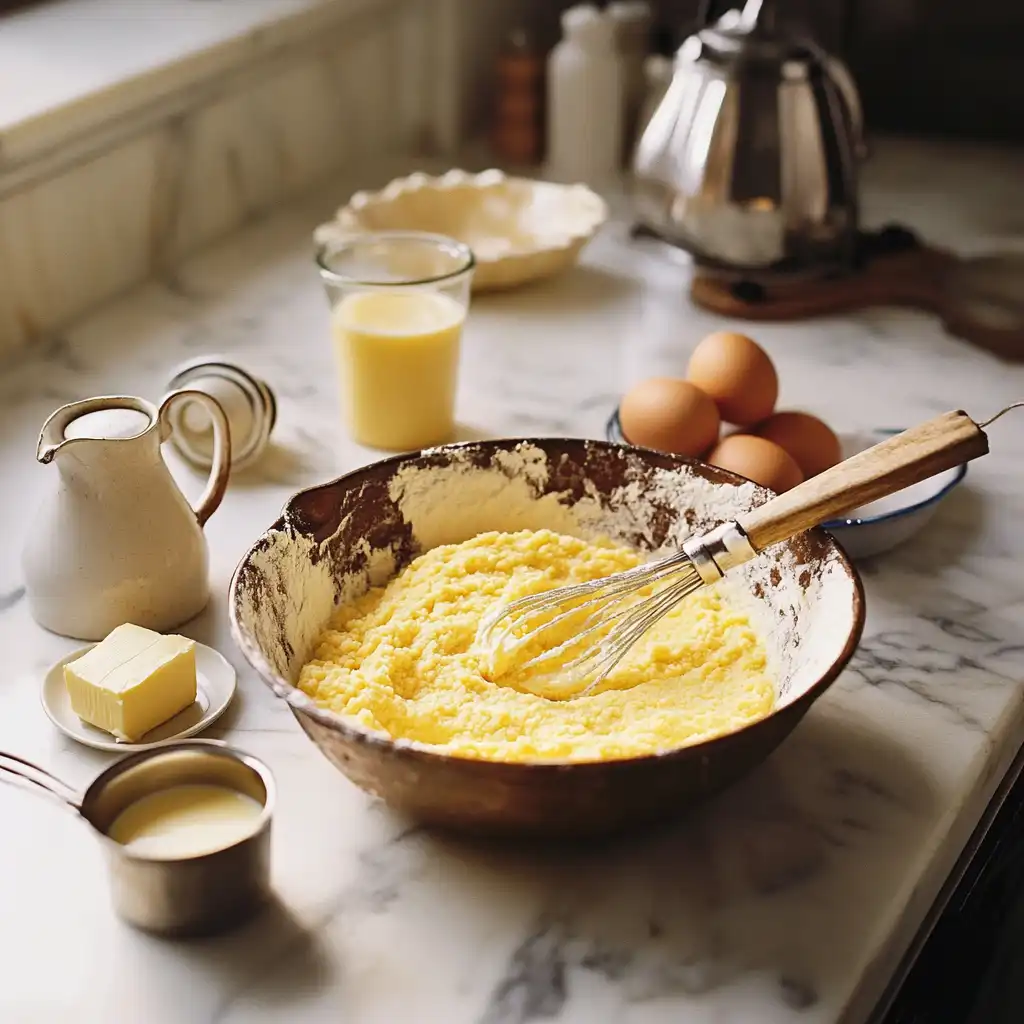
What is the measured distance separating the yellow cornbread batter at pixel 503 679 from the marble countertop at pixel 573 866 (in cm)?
6

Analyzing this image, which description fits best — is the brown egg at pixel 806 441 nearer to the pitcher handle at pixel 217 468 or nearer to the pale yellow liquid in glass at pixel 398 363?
the pale yellow liquid in glass at pixel 398 363

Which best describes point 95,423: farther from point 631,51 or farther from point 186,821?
point 631,51

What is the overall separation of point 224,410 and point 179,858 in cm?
55

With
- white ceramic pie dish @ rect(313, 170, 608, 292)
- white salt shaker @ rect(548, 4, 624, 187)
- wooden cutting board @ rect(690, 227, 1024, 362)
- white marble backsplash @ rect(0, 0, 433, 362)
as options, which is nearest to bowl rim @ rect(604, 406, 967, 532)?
wooden cutting board @ rect(690, 227, 1024, 362)

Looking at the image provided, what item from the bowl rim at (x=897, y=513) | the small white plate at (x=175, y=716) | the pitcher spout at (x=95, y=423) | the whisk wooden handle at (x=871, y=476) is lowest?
the small white plate at (x=175, y=716)

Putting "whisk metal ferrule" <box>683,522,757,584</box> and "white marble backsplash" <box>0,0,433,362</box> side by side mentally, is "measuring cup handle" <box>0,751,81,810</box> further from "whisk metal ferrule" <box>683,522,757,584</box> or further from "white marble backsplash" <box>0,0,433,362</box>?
"white marble backsplash" <box>0,0,433,362</box>

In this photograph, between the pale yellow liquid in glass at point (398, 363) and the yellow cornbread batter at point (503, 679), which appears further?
the pale yellow liquid in glass at point (398, 363)

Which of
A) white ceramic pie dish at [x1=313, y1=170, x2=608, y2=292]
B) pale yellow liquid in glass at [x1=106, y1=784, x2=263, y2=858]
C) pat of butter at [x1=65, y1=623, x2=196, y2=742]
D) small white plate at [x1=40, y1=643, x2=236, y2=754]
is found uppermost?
pale yellow liquid in glass at [x1=106, y1=784, x2=263, y2=858]

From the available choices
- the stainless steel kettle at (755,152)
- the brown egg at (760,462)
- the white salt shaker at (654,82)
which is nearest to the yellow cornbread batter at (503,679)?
the brown egg at (760,462)

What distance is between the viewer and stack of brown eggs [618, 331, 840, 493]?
1.14 m

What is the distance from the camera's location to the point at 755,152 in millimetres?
1509

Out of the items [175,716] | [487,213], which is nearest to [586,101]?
[487,213]

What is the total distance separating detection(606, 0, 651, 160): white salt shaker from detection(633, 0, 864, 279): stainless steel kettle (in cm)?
39

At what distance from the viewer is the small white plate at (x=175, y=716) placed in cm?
92
